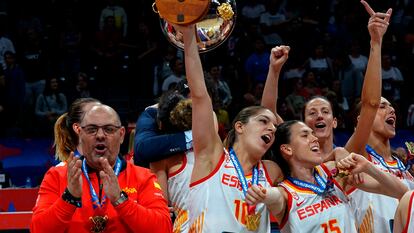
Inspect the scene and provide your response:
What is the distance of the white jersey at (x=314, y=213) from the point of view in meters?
5.15

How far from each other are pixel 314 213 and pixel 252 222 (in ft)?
1.38

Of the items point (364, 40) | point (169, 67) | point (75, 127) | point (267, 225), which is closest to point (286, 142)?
point (267, 225)

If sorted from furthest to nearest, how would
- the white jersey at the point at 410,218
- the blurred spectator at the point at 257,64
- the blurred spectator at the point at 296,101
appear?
the blurred spectator at the point at 257,64
the blurred spectator at the point at 296,101
the white jersey at the point at 410,218

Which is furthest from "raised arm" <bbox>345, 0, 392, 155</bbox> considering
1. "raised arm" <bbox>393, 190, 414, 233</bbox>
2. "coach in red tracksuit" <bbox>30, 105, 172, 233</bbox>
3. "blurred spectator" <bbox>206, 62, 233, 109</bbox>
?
"blurred spectator" <bbox>206, 62, 233, 109</bbox>

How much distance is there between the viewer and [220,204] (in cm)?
501

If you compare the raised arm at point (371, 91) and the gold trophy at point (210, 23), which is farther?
the raised arm at point (371, 91)

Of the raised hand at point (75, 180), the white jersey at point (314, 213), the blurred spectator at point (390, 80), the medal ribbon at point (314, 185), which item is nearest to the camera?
the raised hand at point (75, 180)

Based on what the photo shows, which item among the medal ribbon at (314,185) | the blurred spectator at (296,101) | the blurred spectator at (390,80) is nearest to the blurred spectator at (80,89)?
the blurred spectator at (296,101)

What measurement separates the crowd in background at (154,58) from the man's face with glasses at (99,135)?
21.6 ft

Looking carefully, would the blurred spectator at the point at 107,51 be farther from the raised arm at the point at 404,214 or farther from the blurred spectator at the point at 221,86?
the raised arm at the point at 404,214

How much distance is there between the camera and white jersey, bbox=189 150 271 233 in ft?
16.3

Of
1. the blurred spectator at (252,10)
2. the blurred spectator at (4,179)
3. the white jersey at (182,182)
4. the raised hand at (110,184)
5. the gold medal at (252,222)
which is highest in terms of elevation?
the blurred spectator at (252,10)

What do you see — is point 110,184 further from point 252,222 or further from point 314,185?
point 314,185

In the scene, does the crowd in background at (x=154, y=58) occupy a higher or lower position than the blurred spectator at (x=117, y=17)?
lower
